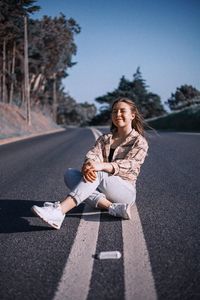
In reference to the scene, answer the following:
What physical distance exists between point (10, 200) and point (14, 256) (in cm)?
235

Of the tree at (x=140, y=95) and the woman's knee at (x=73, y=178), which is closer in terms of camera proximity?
the woman's knee at (x=73, y=178)

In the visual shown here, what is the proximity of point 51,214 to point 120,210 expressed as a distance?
85cm

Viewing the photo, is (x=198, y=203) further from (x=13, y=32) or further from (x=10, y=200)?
(x=13, y=32)

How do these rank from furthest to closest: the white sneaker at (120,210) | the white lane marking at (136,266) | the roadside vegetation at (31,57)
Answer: the roadside vegetation at (31,57), the white sneaker at (120,210), the white lane marking at (136,266)

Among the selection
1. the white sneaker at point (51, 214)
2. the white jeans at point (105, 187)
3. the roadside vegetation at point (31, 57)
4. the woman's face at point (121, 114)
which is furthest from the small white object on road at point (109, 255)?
the roadside vegetation at point (31, 57)

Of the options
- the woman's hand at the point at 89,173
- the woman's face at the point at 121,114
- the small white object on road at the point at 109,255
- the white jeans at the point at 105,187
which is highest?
the woman's face at the point at 121,114

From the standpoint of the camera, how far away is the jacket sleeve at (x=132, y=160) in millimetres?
4422

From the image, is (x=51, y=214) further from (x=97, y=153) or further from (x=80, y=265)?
(x=97, y=153)

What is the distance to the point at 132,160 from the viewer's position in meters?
4.48

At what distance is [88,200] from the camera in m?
4.57

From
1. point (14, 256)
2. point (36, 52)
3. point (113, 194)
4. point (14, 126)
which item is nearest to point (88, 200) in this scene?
point (113, 194)

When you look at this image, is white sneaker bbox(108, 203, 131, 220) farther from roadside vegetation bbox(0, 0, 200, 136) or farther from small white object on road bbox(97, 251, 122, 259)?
roadside vegetation bbox(0, 0, 200, 136)

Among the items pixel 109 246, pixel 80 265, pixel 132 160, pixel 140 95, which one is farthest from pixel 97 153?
pixel 140 95

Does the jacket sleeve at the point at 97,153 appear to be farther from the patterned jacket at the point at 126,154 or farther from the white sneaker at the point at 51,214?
the white sneaker at the point at 51,214
